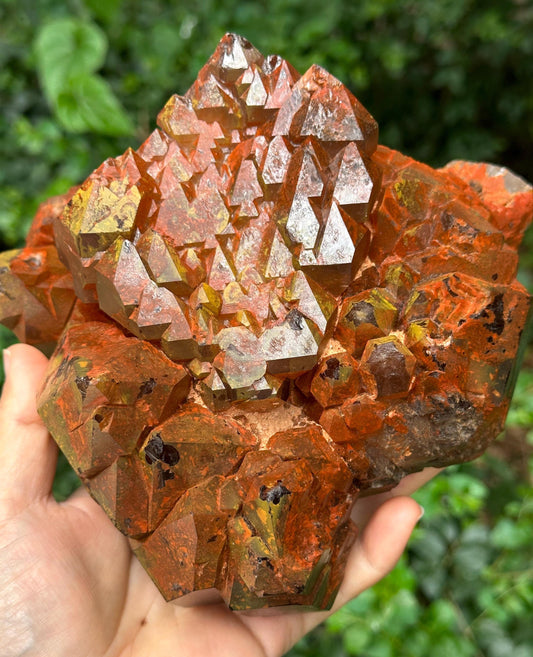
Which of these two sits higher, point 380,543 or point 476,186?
point 476,186

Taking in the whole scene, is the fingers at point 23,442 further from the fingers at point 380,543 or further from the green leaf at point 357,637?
the green leaf at point 357,637

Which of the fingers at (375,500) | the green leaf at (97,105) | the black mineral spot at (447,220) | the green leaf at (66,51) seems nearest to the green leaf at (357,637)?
the fingers at (375,500)

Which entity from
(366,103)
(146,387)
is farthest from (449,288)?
(366,103)

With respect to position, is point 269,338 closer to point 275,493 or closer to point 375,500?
point 275,493

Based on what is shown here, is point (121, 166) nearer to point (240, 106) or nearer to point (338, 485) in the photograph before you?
point (240, 106)

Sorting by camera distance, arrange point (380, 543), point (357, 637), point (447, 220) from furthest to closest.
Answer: point (357, 637) → point (380, 543) → point (447, 220)

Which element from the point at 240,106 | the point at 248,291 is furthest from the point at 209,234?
the point at 240,106

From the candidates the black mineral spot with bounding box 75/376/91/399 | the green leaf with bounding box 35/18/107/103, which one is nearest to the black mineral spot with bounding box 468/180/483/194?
the black mineral spot with bounding box 75/376/91/399
